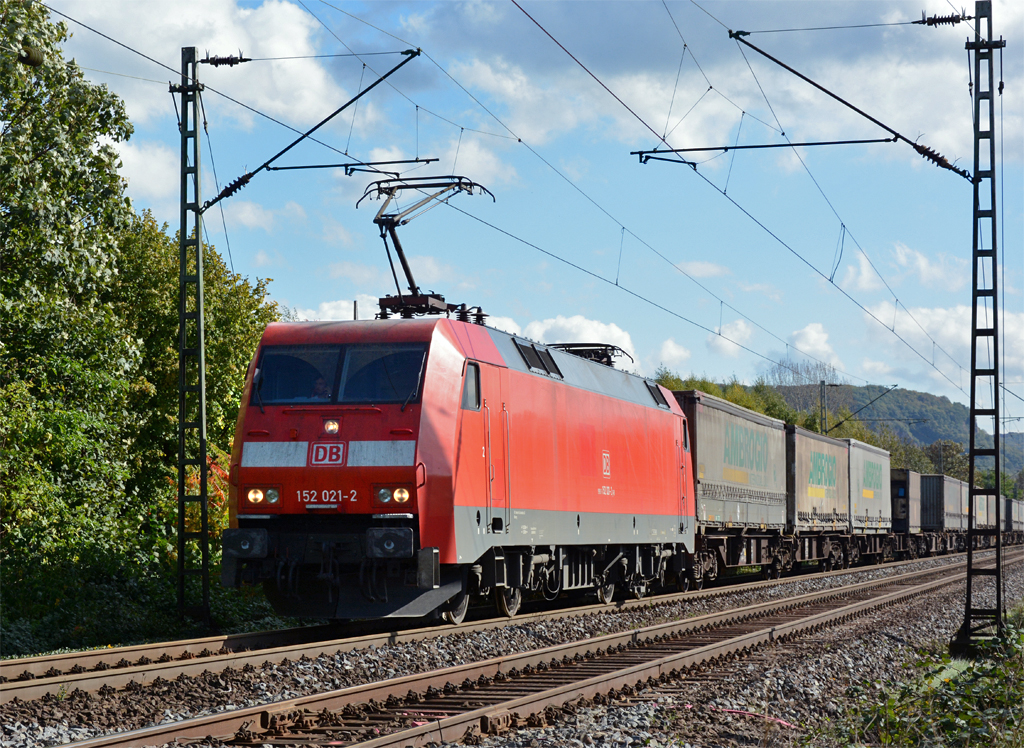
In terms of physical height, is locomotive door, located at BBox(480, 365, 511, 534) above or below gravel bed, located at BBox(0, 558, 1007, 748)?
above

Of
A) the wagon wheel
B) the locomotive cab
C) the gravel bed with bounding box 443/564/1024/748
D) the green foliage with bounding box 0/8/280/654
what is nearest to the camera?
the gravel bed with bounding box 443/564/1024/748

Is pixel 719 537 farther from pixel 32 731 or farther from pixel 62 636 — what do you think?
pixel 32 731

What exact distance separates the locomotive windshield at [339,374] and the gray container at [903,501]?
36.0 meters

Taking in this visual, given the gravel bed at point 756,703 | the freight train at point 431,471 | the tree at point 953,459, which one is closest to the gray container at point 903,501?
the freight train at point 431,471

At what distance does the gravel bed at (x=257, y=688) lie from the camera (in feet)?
25.0

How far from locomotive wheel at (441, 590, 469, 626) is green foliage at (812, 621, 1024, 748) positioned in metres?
5.16

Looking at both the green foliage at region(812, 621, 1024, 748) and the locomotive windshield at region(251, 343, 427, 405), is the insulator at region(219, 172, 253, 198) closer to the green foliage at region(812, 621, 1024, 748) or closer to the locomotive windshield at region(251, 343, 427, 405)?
the locomotive windshield at region(251, 343, 427, 405)

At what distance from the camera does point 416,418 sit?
40.0 ft

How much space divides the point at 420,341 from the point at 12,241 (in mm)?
10936

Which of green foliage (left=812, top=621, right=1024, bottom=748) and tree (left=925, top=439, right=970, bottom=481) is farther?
tree (left=925, top=439, right=970, bottom=481)

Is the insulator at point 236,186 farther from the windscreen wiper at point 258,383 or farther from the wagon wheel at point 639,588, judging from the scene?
the wagon wheel at point 639,588

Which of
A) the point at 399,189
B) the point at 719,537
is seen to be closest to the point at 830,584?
the point at 719,537

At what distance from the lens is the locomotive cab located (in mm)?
12062

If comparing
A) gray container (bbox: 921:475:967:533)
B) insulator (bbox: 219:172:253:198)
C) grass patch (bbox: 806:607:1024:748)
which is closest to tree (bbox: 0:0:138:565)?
insulator (bbox: 219:172:253:198)
